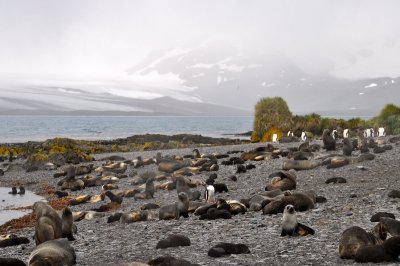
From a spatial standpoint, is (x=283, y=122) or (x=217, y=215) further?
(x=283, y=122)

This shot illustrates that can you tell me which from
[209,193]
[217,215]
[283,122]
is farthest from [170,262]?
[283,122]

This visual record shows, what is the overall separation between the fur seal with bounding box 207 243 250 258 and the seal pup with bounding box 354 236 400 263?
1887 millimetres

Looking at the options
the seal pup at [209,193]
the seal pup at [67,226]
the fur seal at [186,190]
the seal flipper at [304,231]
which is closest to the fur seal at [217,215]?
the seal pup at [209,193]

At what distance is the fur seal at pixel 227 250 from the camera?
Result: 820 cm

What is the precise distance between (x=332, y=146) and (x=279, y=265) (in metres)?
18.7

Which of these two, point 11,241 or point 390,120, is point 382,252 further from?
point 390,120

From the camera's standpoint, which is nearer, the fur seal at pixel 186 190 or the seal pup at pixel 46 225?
the seal pup at pixel 46 225

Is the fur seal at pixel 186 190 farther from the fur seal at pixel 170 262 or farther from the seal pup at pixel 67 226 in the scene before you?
the fur seal at pixel 170 262

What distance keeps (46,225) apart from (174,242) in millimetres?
2894

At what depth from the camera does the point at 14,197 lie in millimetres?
21422

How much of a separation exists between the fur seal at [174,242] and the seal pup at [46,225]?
8.53ft

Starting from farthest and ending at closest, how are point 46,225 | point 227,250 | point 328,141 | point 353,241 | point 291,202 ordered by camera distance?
point 328,141
point 291,202
point 46,225
point 227,250
point 353,241

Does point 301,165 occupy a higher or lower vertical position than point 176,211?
higher

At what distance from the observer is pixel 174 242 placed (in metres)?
9.13
